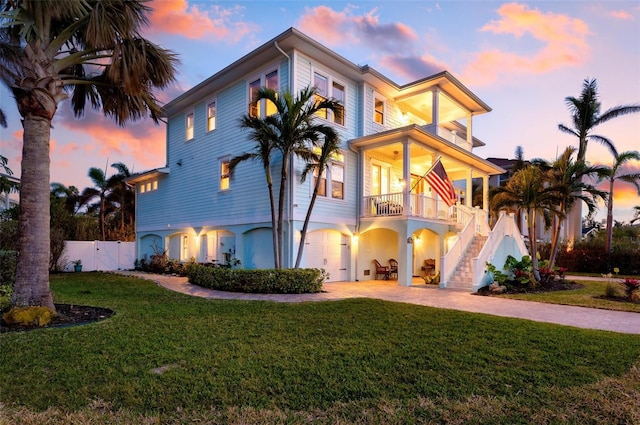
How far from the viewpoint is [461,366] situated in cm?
453

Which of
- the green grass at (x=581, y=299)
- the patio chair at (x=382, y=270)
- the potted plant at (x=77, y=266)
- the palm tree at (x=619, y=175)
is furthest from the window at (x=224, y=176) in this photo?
the palm tree at (x=619, y=175)

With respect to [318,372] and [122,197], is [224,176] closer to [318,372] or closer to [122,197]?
[318,372]

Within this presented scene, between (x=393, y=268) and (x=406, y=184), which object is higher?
(x=406, y=184)

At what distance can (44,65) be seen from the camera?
23.0ft

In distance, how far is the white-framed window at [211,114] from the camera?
1687cm

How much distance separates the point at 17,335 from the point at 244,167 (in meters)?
10.1

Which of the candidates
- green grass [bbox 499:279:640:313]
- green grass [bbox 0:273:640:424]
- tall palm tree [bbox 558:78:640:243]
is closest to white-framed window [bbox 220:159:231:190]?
green grass [bbox 0:273:640:424]

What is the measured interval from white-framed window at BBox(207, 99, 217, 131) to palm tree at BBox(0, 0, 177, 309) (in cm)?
910

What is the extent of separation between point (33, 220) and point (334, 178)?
32.7 feet

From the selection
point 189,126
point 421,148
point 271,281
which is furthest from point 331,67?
point 271,281

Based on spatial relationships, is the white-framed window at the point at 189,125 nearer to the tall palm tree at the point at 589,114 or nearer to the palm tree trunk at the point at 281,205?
the palm tree trunk at the point at 281,205

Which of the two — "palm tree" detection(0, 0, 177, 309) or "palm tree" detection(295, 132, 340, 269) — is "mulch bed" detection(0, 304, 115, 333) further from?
"palm tree" detection(295, 132, 340, 269)

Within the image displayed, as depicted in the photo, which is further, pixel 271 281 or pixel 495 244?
pixel 495 244

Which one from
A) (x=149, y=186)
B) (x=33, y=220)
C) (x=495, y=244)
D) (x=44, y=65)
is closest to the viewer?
(x=33, y=220)
